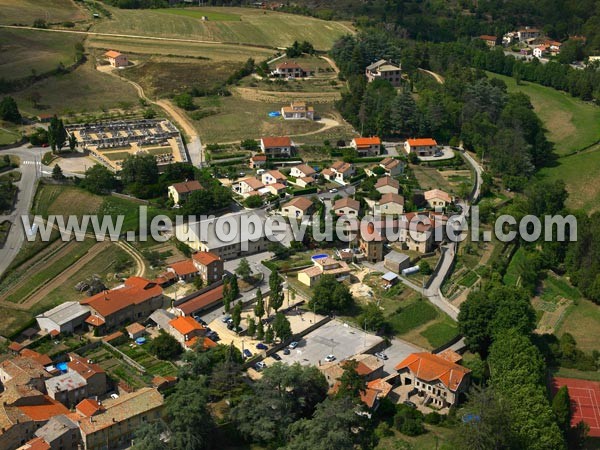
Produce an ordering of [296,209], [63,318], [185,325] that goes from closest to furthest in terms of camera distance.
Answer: [185,325], [63,318], [296,209]

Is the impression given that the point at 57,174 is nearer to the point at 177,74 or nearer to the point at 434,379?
the point at 177,74

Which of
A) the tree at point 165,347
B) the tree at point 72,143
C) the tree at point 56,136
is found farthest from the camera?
the tree at point 72,143

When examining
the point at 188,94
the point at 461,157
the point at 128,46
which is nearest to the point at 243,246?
the point at 461,157

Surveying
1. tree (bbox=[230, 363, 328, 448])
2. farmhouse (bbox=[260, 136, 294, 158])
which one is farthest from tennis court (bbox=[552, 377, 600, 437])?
farmhouse (bbox=[260, 136, 294, 158])

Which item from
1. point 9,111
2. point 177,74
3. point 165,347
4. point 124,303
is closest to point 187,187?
point 124,303

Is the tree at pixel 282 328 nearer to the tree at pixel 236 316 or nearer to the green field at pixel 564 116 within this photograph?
the tree at pixel 236 316

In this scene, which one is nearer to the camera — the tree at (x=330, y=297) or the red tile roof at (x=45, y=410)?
the red tile roof at (x=45, y=410)

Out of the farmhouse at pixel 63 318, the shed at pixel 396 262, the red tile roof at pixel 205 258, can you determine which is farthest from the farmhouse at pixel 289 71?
the farmhouse at pixel 63 318
